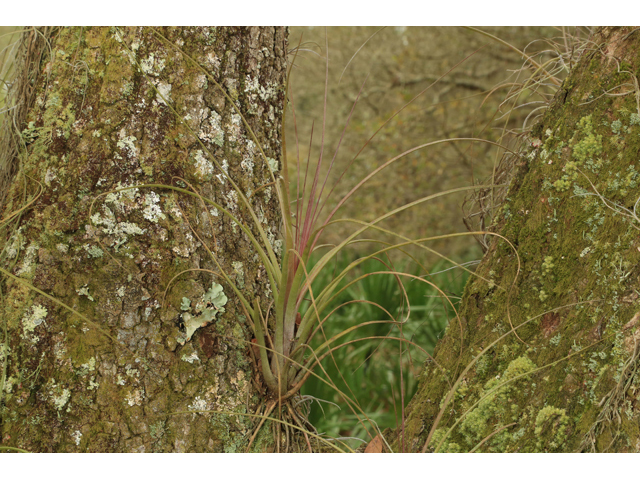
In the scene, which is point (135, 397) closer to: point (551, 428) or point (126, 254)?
point (126, 254)

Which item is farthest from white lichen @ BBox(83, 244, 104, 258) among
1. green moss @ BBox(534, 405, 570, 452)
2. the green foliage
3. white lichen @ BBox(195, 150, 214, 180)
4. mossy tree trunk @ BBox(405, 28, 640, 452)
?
the green foliage

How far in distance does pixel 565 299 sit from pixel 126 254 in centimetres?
82

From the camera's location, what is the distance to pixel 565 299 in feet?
2.77

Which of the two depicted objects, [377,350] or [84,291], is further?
[377,350]

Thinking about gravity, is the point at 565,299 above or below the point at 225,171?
below

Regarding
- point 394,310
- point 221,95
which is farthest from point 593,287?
point 394,310

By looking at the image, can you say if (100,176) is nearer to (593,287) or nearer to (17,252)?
(17,252)

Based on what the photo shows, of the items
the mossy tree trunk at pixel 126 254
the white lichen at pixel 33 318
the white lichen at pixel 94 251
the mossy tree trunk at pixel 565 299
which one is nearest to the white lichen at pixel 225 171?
the mossy tree trunk at pixel 126 254

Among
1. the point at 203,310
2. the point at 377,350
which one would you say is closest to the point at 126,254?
the point at 203,310

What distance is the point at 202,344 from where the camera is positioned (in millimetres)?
866

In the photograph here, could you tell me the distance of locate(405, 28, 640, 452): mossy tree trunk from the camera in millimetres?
791

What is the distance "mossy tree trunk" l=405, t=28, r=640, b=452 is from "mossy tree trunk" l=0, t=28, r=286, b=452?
0.42 meters

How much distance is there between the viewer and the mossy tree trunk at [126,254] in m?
0.83

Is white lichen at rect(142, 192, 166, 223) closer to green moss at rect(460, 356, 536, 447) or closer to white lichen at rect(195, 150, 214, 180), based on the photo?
white lichen at rect(195, 150, 214, 180)
